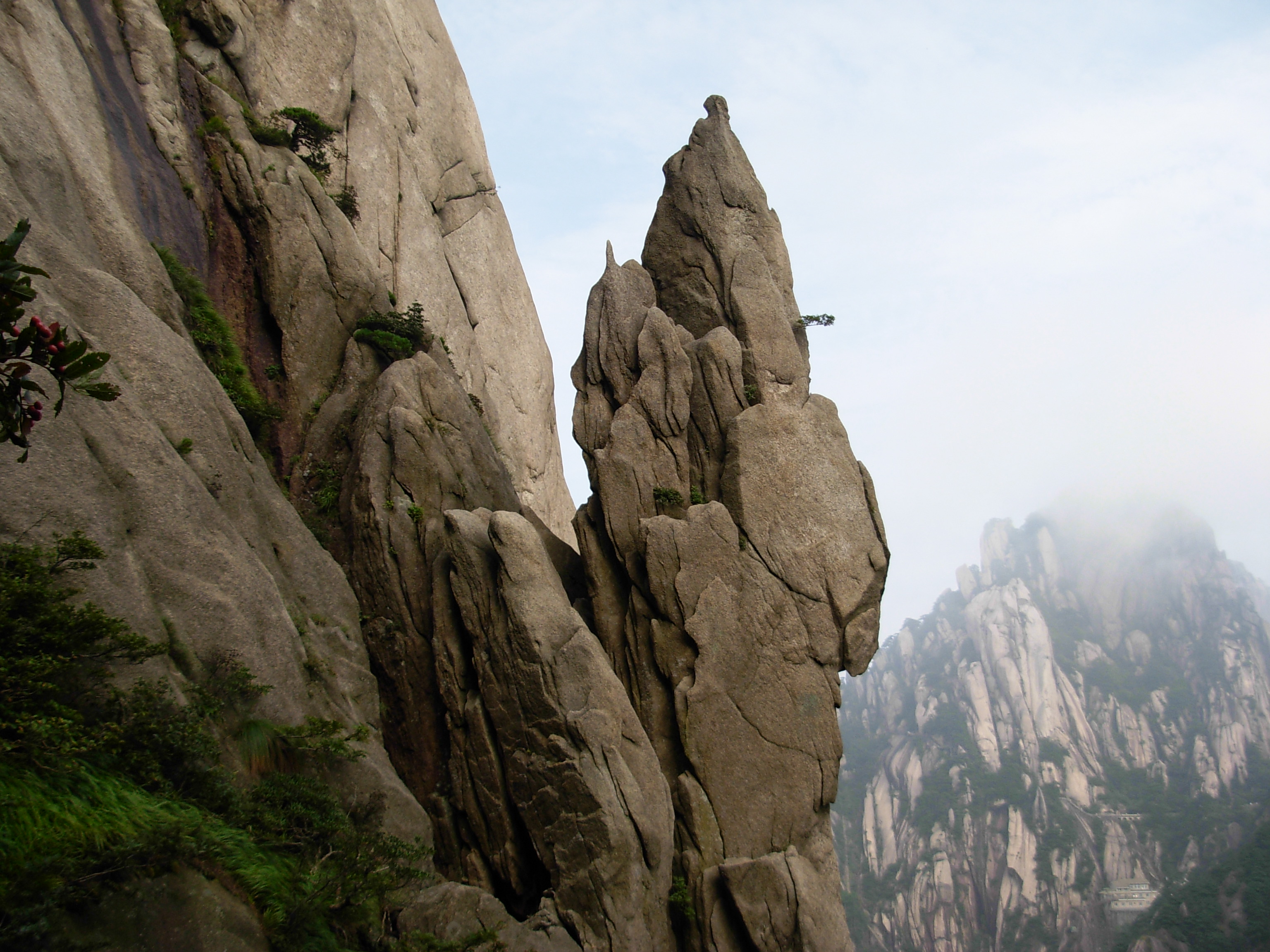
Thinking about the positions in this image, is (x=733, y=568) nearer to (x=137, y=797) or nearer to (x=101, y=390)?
(x=137, y=797)

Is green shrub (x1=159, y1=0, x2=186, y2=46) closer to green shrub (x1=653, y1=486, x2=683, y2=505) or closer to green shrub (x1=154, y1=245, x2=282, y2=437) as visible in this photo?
green shrub (x1=154, y1=245, x2=282, y2=437)

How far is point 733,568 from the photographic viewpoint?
76.1 ft

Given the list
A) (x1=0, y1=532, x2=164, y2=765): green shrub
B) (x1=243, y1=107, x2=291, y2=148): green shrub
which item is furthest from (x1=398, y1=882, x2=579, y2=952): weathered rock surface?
(x1=243, y1=107, x2=291, y2=148): green shrub

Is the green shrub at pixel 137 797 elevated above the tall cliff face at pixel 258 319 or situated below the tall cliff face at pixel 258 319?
below

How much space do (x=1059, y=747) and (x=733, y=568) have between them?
122 metres

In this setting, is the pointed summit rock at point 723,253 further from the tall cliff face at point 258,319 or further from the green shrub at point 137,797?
the green shrub at point 137,797

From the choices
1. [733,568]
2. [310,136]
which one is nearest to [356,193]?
[310,136]

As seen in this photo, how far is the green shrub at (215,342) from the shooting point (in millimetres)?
23594

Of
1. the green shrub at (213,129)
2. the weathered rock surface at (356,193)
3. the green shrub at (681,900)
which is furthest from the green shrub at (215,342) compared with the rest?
the green shrub at (681,900)

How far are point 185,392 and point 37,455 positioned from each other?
16.8 ft

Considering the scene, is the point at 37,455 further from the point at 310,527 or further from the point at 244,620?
the point at 310,527

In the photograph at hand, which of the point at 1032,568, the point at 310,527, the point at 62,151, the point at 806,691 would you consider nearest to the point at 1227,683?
the point at 1032,568

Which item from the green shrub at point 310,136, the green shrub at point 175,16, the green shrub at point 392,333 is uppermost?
the green shrub at point 175,16

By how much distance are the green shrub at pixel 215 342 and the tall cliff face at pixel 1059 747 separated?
102166 mm
